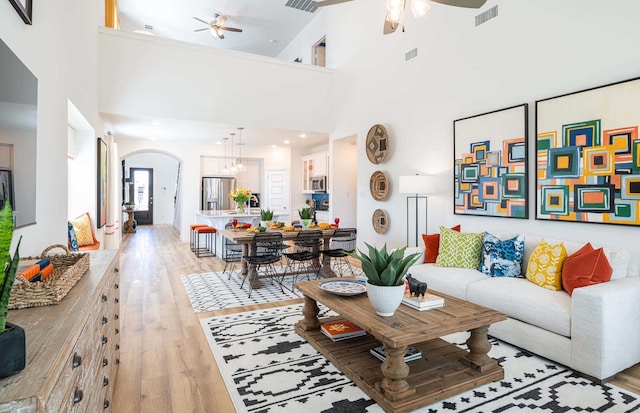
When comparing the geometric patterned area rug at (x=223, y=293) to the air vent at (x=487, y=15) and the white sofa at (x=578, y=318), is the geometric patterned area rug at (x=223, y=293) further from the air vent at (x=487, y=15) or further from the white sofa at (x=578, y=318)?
the air vent at (x=487, y=15)

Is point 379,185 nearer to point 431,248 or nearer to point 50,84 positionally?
point 431,248

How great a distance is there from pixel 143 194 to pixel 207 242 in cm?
852

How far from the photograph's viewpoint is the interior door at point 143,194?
14992mm

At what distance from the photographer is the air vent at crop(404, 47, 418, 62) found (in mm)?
5555

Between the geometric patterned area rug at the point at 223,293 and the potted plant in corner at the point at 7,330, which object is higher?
the potted plant in corner at the point at 7,330

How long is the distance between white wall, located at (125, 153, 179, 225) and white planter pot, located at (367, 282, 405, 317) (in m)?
14.5

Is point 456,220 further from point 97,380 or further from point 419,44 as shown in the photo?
point 97,380

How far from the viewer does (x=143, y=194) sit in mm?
15094

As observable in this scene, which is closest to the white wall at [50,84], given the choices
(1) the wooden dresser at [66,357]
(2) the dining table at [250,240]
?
(1) the wooden dresser at [66,357]

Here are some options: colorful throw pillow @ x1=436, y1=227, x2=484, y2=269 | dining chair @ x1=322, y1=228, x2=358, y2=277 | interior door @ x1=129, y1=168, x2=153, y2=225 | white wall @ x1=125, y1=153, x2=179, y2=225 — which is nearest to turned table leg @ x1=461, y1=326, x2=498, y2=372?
colorful throw pillow @ x1=436, y1=227, x2=484, y2=269

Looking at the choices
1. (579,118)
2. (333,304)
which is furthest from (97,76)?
(579,118)

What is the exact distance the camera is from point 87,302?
1378mm

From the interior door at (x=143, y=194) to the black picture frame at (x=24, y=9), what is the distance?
13.8 meters

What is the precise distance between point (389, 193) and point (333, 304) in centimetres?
384
